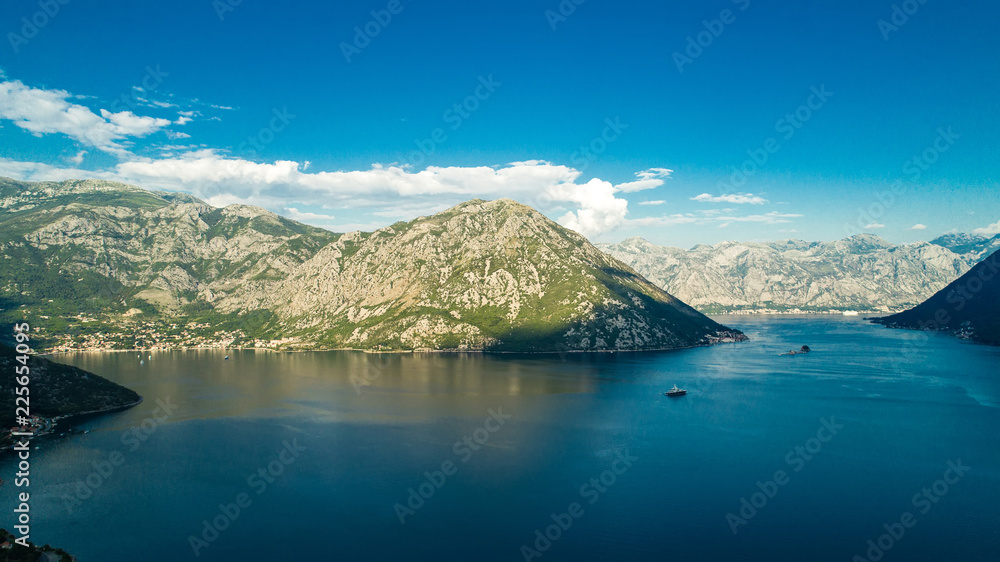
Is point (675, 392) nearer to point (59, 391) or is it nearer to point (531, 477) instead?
point (531, 477)

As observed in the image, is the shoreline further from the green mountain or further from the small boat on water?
the small boat on water

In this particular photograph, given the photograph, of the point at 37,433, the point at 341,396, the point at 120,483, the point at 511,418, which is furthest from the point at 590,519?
the point at 37,433

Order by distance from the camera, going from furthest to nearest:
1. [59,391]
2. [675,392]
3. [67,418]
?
[675,392] < [59,391] < [67,418]

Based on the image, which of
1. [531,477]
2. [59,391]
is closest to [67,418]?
[59,391]

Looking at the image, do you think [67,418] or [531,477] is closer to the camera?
[531,477]

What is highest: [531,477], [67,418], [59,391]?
[59,391]

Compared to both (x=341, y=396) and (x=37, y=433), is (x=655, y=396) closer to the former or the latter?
(x=341, y=396)

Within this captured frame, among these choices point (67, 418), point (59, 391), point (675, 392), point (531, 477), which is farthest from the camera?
point (675, 392)

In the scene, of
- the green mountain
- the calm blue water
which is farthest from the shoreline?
the calm blue water

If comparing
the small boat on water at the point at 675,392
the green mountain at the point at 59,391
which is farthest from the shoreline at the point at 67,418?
the small boat on water at the point at 675,392

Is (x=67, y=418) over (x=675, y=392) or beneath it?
beneath
